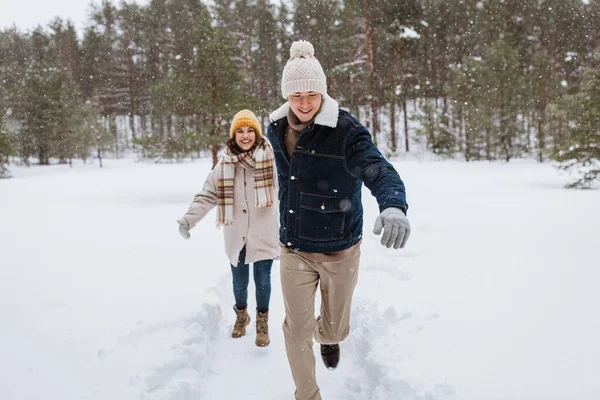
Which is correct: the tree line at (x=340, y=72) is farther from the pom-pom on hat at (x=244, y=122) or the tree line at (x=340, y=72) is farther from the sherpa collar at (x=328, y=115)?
the sherpa collar at (x=328, y=115)

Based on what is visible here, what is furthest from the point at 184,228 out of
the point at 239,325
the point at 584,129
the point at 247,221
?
the point at 584,129

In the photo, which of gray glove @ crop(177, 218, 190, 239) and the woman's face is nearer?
gray glove @ crop(177, 218, 190, 239)

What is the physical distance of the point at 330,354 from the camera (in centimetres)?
319

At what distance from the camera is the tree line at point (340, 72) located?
15.0 metres

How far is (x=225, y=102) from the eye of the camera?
48.9ft

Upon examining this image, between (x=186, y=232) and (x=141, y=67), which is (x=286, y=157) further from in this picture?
(x=141, y=67)

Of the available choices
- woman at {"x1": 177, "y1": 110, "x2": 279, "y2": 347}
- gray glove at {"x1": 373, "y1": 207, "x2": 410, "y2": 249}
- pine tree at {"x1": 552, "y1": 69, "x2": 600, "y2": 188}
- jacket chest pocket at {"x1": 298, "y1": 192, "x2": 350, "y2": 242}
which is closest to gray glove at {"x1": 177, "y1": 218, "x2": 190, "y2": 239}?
woman at {"x1": 177, "y1": 110, "x2": 279, "y2": 347}

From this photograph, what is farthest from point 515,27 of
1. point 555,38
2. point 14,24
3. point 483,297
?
point 14,24

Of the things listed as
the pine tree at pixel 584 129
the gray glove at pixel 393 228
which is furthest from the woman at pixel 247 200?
the pine tree at pixel 584 129

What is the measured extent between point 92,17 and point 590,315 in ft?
176

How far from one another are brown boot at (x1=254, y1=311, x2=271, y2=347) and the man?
1294 mm

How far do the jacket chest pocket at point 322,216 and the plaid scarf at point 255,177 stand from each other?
3.98ft

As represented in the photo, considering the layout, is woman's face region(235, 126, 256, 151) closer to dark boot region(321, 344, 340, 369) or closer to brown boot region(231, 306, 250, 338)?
brown boot region(231, 306, 250, 338)

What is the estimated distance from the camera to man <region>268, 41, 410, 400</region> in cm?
253
